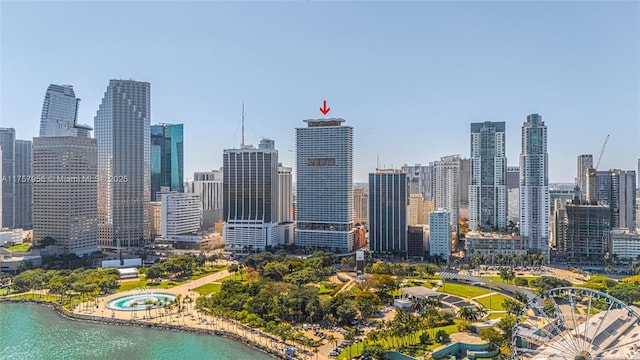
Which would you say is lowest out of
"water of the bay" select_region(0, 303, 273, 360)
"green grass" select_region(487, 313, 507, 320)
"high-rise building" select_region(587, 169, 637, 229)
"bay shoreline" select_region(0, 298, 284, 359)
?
"water of the bay" select_region(0, 303, 273, 360)

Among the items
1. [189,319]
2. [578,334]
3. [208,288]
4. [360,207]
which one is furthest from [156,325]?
[360,207]

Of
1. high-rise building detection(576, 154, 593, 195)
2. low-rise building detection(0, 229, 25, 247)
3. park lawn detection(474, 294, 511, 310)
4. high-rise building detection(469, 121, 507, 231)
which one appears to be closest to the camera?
park lawn detection(474, 294, 511, 310)

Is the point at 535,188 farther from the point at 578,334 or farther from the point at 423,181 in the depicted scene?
the point at 423,181

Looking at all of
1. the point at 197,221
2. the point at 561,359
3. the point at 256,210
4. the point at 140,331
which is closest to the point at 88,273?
the point at 140,331

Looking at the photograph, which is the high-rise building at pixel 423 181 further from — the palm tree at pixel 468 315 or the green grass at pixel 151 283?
the palm tree at pixel 468 315

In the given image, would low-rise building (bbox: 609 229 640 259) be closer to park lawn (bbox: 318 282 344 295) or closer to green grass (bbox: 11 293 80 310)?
park lawn (bbox: 318 282 344 295)

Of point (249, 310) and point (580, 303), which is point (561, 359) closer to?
point (580, 303)

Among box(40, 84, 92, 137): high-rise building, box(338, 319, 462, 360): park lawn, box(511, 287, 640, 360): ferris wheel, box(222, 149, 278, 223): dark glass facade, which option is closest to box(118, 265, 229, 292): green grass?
box(222, 149, 278, 223): dark glass facade

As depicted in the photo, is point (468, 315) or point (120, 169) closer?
point (468, 315)
